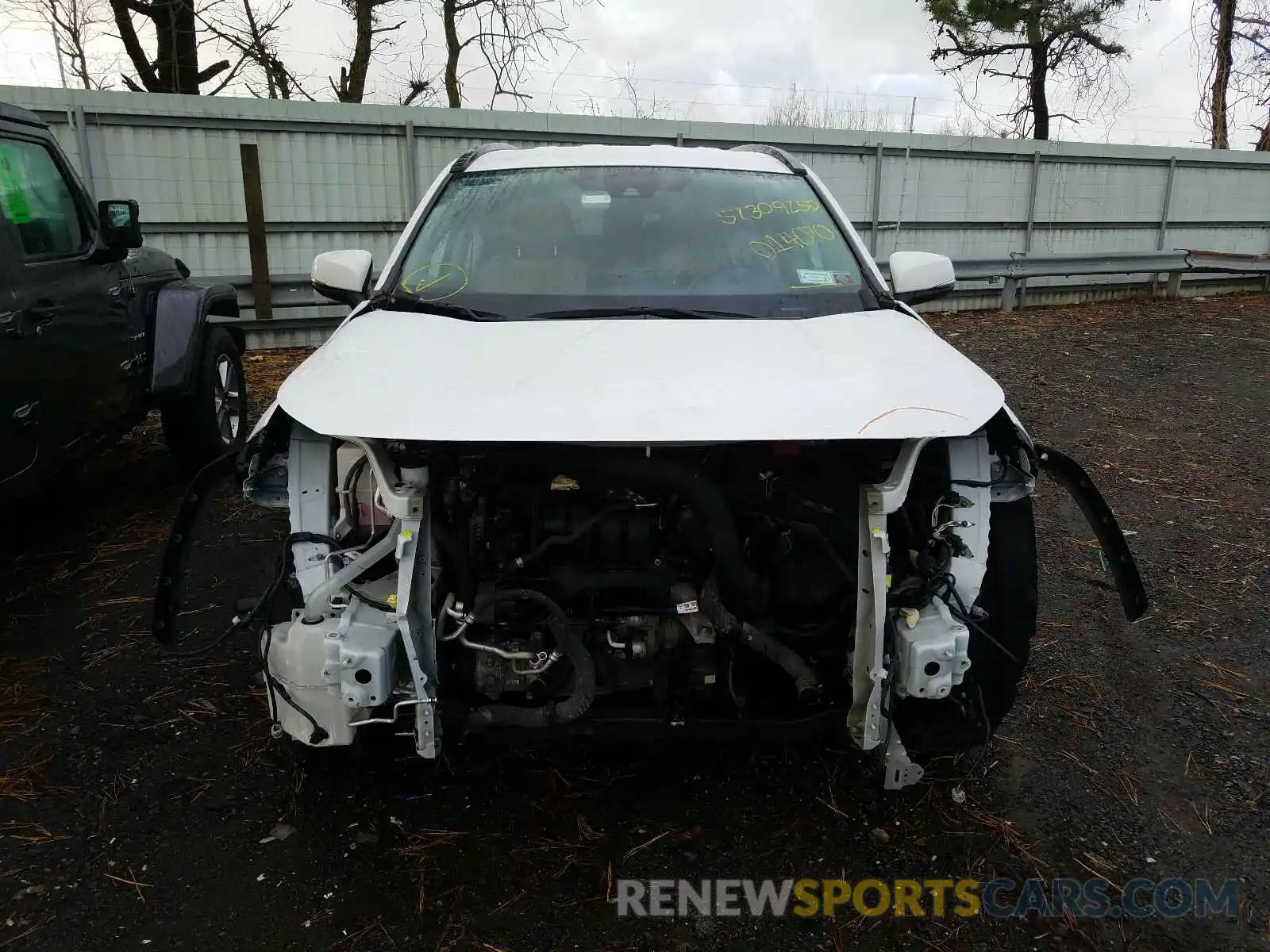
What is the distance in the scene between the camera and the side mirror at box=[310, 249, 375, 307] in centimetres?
349

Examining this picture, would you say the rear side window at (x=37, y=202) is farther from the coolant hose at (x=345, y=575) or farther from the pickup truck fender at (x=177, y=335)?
the coolant hose at (x=345, y=575)

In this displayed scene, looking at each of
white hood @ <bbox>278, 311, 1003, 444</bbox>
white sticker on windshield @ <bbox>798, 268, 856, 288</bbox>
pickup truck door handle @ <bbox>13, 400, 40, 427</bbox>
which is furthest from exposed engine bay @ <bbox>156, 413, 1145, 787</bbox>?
pickup truck door handle @ <bbox>13, 400, 40, 427</bbox>

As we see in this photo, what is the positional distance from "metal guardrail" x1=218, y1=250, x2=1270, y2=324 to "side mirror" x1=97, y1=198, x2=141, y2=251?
7907 millimetres

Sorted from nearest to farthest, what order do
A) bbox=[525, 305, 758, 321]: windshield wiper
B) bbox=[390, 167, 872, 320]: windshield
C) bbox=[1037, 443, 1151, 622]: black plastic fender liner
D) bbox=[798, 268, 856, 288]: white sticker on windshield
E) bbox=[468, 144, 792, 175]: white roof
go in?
bbox=[1037, 443, 1151, 622]: black plastic fender liner < bbox=[525, 305, 758, 321]: windshield wiper < bbox=[390, 167, 872, 320]: windshield < bbox=[798, 268, 856, 288]: white sticker on windshield < bbox=[468, 144, 792, 175]: white roof

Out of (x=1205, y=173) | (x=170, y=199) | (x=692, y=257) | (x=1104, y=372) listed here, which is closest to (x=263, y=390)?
(x=170, y=199)

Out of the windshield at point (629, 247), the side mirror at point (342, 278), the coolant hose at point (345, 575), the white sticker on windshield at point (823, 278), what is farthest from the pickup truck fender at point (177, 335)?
the white sticker on windshield at point (823, 278)

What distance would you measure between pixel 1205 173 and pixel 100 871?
16.2 metres

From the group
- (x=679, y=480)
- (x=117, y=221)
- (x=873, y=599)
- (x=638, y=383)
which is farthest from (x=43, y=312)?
(x=873, y=599)

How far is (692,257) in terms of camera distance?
3.28 metres

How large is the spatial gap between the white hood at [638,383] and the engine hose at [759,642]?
52 centimetres

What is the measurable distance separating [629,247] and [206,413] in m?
3.26

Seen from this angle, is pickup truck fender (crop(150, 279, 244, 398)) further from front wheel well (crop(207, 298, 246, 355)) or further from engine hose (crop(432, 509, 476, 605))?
engine hose (crop(432, 509, 476, 605))

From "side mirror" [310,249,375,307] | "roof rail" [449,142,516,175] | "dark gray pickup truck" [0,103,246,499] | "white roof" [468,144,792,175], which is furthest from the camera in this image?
"roof rail" [449,142,516,175]

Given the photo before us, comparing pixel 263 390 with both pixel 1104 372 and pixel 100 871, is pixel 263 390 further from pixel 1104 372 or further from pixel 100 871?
pixel 1104 372
